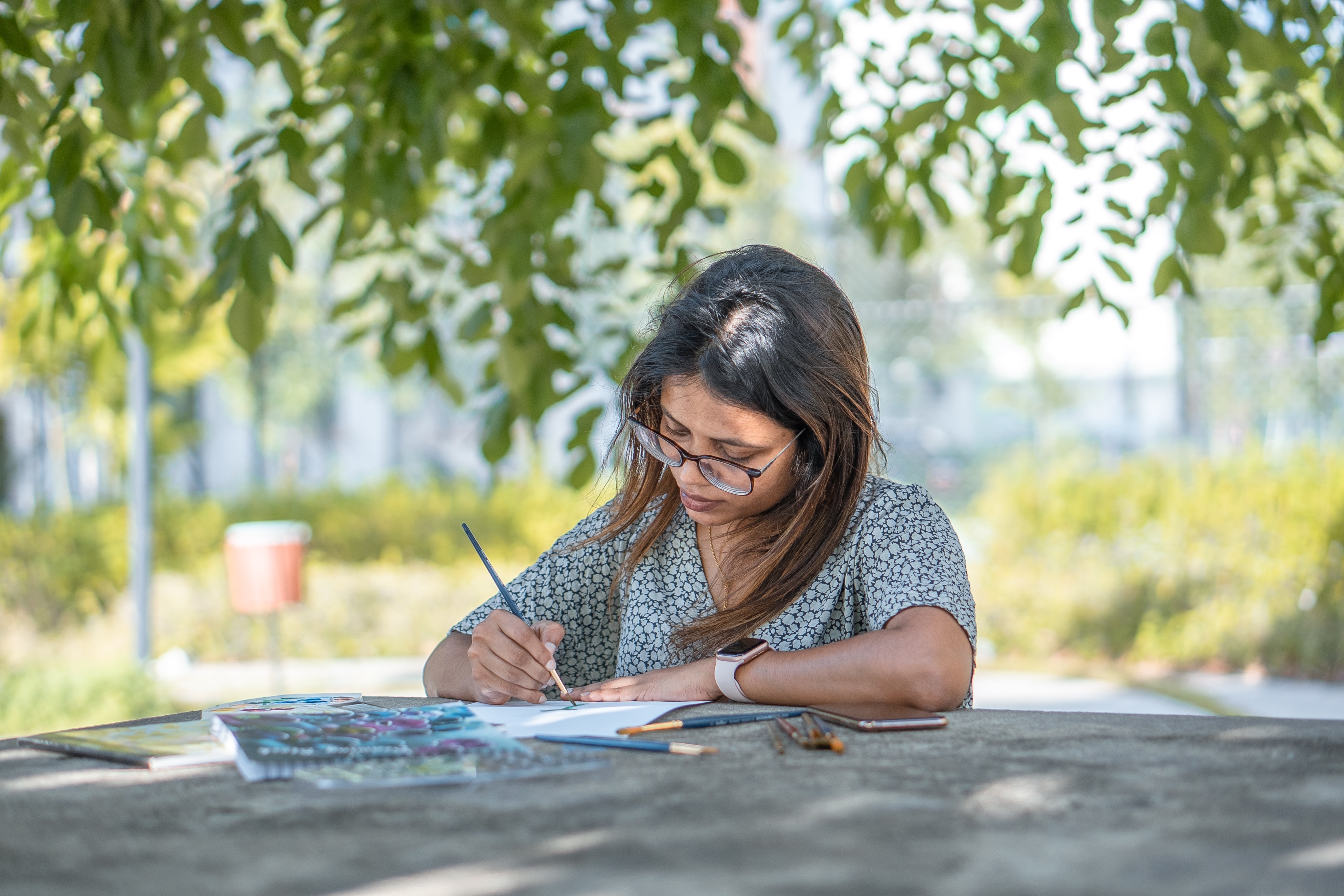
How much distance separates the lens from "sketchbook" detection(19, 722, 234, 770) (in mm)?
1305

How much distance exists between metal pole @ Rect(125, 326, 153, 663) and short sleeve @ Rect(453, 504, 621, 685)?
195 inches

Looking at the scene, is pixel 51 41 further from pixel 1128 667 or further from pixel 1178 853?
pixel 1128 667

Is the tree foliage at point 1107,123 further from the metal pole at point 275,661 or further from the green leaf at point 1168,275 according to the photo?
the metal pole at point 275,661

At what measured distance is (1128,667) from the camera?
6.83 meters

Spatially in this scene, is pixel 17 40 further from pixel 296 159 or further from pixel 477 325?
pixel 477 325

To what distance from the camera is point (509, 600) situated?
2.07m

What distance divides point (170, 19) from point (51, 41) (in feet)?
7.34

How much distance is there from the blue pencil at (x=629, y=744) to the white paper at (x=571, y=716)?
0.02 metres

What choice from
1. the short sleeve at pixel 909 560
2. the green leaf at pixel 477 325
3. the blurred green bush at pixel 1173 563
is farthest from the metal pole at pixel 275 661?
the short sleeve at pixel 909 560

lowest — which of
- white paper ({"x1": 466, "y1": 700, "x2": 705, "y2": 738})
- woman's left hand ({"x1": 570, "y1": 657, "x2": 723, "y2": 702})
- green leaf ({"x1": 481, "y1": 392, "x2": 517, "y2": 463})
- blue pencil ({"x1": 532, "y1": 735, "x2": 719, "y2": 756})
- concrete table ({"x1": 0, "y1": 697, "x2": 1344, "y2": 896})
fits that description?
concrete table ({"x1": 0, "y1": 697, "x2": 1344, "y2": 896})

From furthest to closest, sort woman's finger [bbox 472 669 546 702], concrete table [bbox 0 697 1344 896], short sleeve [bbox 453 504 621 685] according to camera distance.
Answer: short sleeve [bbox 453 504 621 685]
woman's finger [bbox 472 669 546 702]
concrete table [bbox 0 697 1344 896]

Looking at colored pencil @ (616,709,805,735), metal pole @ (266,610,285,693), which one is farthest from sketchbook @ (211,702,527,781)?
metal pole @ (266,610,285,693)

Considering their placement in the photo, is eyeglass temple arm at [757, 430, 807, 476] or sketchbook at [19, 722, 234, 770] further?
eyeglass temple arm at [757, 430, 807, 476]

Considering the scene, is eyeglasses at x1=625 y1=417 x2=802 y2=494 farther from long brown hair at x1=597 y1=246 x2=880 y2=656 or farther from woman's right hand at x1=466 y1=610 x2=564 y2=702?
woman's right hand at x1=466 y1=610 x2=564 y2=702
